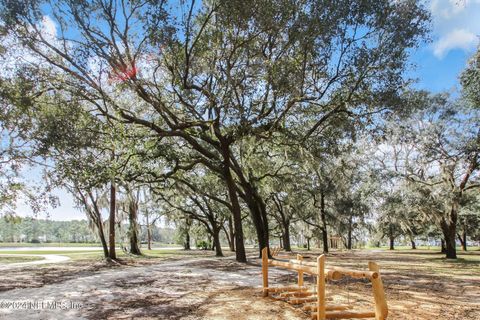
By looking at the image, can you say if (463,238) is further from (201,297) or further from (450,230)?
(201,297)

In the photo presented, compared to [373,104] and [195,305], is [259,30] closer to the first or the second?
[373,104]

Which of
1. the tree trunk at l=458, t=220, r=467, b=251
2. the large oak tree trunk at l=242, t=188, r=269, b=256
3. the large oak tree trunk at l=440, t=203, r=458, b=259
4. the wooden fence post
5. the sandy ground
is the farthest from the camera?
the tree trunk at l=458, t=220, r=467, b=251

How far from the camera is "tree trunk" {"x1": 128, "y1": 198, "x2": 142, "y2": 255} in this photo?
25141mm

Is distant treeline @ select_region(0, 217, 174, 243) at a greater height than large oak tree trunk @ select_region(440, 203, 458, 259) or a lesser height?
lesser

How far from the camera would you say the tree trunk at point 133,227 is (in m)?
25.1

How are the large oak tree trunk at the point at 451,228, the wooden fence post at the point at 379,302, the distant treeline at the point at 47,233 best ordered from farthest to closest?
the distant treeline at the point at 47,233 → the large oak tree trunk at the point at 451,228 → the wooden fence post at the point at 379,302

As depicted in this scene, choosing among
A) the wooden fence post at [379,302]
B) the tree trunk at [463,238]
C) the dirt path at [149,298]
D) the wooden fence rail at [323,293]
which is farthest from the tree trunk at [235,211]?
the tree trunk at [463,238]

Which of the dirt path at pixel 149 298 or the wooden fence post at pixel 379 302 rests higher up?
the wooden fence post at pixel 379 302

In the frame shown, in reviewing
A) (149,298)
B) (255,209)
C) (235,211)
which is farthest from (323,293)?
(255,209)

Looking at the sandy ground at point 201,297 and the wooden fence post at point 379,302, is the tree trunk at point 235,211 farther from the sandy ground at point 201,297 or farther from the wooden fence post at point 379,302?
the wooden fence post at point 379,302

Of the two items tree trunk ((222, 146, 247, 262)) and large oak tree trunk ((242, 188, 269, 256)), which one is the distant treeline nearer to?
large oak tree trunk ((242, 188, 269, 256))

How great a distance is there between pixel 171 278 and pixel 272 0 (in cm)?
925

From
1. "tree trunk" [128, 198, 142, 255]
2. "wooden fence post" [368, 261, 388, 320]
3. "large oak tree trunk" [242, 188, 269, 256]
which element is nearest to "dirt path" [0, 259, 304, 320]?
"wooden fence post" [368, 261, 388, 320]

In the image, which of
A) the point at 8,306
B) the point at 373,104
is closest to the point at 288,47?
the point at 373,104
